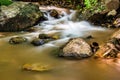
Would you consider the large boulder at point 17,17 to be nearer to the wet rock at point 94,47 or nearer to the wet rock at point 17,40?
the wet rock at point 17,40

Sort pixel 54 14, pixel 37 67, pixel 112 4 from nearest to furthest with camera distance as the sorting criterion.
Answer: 1. pixel 37 67
2. pixel 112 4
3. pixel 54 14

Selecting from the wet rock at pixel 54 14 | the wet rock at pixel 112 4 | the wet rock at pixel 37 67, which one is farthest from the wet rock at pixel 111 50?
the wet rock at pixel 54 14

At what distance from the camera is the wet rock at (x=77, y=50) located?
718 cm

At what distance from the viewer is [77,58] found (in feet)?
23.4

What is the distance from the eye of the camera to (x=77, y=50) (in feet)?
23.7

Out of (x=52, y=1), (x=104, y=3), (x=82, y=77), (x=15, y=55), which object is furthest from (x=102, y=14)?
(x=82, y=77)

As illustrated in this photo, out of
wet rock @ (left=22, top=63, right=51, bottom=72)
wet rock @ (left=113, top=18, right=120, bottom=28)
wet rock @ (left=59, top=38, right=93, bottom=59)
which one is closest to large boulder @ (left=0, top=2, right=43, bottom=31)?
wet rock @ (left=113, top=18, right=120, bottom=28)

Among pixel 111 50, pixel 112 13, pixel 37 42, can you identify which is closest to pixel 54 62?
pixel 111 50

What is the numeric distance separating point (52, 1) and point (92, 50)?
24.0 ft

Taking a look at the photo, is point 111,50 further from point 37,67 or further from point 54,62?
point 37,67

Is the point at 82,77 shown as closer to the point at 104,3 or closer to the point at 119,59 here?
the point at 119,59

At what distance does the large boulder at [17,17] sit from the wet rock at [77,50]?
3.74 m

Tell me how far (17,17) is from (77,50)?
413cm

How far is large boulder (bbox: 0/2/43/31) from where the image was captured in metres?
10.5
